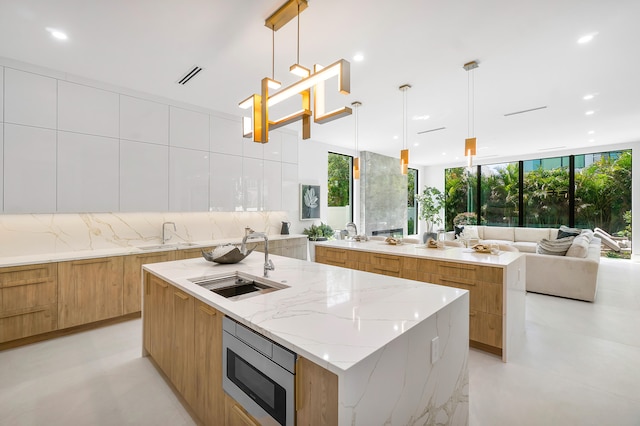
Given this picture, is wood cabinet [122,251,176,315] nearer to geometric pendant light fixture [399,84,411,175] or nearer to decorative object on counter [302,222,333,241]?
decorative object on counter [302,222,333,241]

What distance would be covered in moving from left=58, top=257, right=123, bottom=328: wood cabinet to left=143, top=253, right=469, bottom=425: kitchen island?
1.42 metres

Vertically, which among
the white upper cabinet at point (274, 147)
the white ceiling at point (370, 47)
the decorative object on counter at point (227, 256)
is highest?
the white ceiling at point (370, 47)

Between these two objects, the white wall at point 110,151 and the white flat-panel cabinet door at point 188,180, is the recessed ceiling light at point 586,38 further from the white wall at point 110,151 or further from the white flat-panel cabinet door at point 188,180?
the white flat-panel cabinet door at point 188,180

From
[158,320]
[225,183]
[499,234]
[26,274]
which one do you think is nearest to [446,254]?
[158,320]

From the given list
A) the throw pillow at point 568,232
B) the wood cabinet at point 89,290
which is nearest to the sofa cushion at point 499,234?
the throw pillow at point 568,232

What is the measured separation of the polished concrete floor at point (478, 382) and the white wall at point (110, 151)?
1.60 meters

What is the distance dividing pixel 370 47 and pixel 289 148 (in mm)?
3184

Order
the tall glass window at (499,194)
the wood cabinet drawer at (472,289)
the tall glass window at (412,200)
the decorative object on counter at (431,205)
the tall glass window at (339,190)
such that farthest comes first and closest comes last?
the tall glass window at (412,200) → the decorative object on counter at (431,205) → the tall glass window at (499,194) → the tall glass window at (339,190) → the wood cabinet drawer at (472,289)

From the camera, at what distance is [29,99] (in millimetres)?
3117

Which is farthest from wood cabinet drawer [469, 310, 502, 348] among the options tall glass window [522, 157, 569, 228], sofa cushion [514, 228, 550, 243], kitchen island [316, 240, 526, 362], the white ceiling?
tall glass window [522, 157, 569, 228]

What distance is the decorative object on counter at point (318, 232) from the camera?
600cm

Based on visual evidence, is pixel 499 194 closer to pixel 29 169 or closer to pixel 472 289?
pixel 472 289

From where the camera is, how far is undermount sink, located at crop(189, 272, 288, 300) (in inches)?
82.4

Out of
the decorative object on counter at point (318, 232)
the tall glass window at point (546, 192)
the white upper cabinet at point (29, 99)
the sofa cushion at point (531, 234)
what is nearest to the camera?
the white upper cabinet at point (29, 99)
